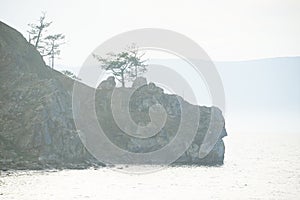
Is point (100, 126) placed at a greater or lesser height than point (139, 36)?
lesser

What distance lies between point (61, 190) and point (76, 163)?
28.1m

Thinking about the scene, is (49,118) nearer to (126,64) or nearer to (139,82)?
(139,82)

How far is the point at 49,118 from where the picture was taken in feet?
317

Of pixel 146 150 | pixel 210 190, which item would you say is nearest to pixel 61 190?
pixel 210 190

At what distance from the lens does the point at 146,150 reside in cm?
11056

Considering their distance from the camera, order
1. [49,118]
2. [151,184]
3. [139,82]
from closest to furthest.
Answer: [151,184] → [49,118] → [139,82]

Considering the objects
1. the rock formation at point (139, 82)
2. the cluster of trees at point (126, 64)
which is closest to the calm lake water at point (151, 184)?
the rock formation at point (139, 82)

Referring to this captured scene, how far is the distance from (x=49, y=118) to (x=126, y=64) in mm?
49667

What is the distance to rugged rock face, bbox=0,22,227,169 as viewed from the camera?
302 ft

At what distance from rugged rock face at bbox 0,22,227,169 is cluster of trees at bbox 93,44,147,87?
700 inches

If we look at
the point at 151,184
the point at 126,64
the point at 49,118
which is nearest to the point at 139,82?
the point at 126,64

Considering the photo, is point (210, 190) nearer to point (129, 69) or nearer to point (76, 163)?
point (76, 163)

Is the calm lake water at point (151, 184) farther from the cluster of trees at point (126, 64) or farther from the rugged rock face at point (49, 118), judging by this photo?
the cluster of trees at point (126, 64)

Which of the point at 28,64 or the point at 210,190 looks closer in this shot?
the point at 210,190
